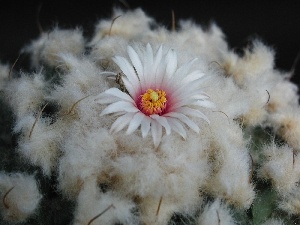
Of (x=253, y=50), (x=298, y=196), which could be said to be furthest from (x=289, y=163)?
(x=253, y=50)

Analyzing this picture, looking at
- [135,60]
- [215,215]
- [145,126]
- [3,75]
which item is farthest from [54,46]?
[215,215]

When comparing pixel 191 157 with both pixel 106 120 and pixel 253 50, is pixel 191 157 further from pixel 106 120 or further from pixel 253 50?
pixel 253 50

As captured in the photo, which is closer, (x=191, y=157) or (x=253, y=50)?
(x=191, y=157)

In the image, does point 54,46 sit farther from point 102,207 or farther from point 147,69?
point 102,207

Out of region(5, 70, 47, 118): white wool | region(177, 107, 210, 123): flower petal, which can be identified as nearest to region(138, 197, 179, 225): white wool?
region(177, 107, 210, 123): flower petal

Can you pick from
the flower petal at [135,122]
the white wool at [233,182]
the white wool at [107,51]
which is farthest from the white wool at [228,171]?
the white wool at [107,51]

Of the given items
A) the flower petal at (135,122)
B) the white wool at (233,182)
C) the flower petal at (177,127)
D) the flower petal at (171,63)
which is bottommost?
the white wool at (233,182)

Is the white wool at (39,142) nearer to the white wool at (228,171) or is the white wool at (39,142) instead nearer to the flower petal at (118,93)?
the flower petal at (118,93)

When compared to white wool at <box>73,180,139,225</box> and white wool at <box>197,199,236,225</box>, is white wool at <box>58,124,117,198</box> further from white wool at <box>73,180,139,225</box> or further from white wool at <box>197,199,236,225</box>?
white wool at <box>197,199,236,225</box>
